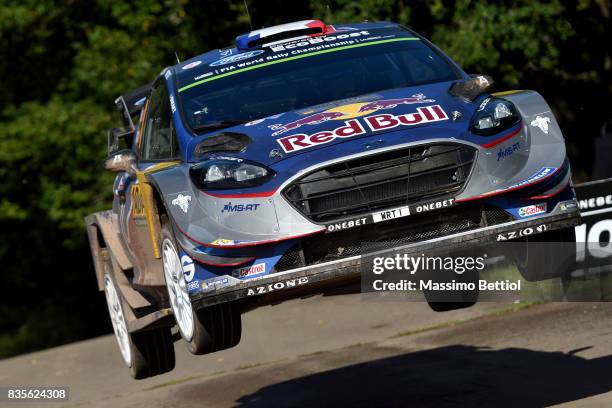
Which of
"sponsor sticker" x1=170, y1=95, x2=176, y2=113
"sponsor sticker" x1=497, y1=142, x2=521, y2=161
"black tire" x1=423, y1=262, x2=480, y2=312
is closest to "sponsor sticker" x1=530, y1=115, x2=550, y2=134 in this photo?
"sponsor sticker" x1=497, y1=142, x2=521, y2=161

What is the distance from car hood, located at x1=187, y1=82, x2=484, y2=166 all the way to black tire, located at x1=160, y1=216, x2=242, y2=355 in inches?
30.0

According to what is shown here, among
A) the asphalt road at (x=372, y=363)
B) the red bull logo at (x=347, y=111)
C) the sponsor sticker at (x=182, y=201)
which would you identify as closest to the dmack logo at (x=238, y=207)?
the sponsor sticker at (x=182, y=201)

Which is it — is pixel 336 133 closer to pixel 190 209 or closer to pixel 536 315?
pixel 190 209

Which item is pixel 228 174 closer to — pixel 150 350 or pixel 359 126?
pixel 359 126

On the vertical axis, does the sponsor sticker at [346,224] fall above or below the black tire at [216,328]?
above

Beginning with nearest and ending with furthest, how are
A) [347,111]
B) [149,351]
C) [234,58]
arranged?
[347,111] → [234,58] → [149,351]

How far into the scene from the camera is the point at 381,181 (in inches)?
259

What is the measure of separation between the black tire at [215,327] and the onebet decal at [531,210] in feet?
5.54

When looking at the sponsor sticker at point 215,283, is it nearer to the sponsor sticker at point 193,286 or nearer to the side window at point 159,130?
the sponsor sticker at point 193,286

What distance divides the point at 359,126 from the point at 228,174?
78 cm

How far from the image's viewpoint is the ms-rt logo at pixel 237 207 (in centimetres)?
650

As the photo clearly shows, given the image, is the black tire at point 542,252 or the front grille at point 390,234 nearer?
the front grille at point 390,234

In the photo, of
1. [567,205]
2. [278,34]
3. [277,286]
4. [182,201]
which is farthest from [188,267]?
[278,34]

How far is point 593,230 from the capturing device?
39.3 feet
